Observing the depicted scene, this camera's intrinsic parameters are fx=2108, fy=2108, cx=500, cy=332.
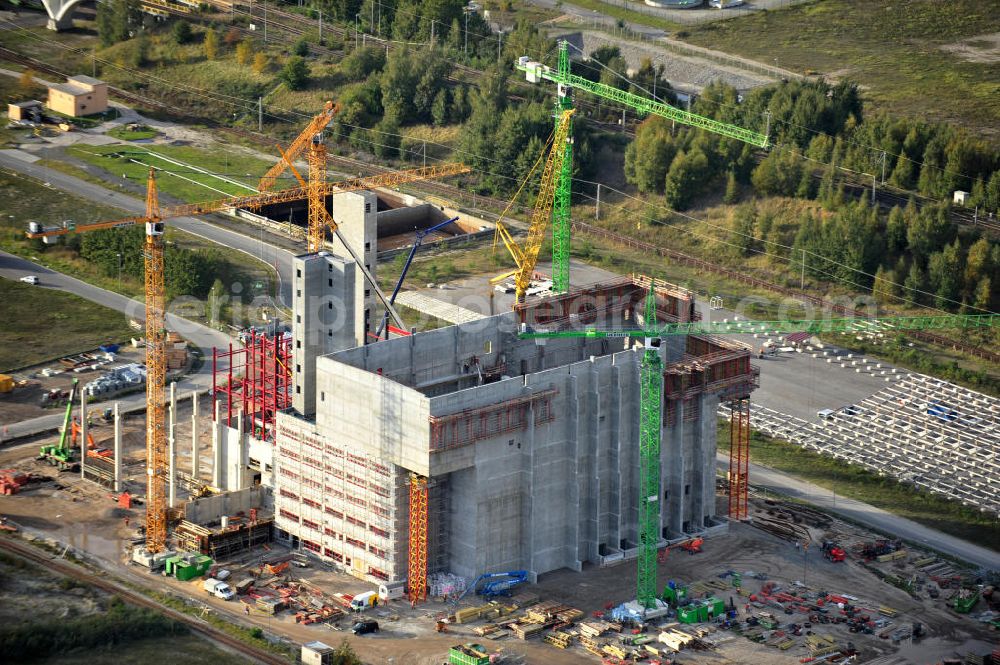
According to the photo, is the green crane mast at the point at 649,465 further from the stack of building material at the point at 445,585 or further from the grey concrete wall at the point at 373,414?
the grey concrete wall at the point at 373,414

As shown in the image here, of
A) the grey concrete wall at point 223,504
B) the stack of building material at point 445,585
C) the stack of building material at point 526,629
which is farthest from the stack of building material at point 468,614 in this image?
the grey concrete wall at point 223,504

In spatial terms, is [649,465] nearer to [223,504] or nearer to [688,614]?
[688,614]

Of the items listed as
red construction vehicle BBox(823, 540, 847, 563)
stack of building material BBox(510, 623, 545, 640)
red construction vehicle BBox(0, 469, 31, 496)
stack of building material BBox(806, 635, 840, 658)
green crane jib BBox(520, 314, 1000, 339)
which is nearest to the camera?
stack of building material BBox(806, 635, 840, 658)

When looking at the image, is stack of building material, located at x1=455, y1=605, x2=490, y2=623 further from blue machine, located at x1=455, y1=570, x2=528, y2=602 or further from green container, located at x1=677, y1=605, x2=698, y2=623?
green container, located at x1=677, y1=605, x2=698, y2=623

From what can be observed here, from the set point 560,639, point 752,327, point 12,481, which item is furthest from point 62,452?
point 752,327

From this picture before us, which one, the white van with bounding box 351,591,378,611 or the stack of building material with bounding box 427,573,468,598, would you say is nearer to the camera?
the white van with bounding box 351,591,378,611

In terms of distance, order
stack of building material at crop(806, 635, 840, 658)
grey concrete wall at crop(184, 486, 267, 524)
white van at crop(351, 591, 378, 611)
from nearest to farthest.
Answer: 1. stack of building material at crop(806, 635, 840, 658)
2. white van at crop(351, 591, 378, 611)
3. grey concrete wall at crop(184, 486, 267, 524)

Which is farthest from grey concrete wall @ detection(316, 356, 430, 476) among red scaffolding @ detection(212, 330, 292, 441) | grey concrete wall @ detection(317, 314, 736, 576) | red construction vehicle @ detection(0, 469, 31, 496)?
red construction vehicle @ detection(0, 469, 31, 496)

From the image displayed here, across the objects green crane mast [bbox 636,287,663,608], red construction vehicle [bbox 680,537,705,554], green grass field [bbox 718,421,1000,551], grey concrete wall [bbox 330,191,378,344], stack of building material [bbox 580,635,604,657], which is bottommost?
stack of building material [bbox 580,635,604,657]
